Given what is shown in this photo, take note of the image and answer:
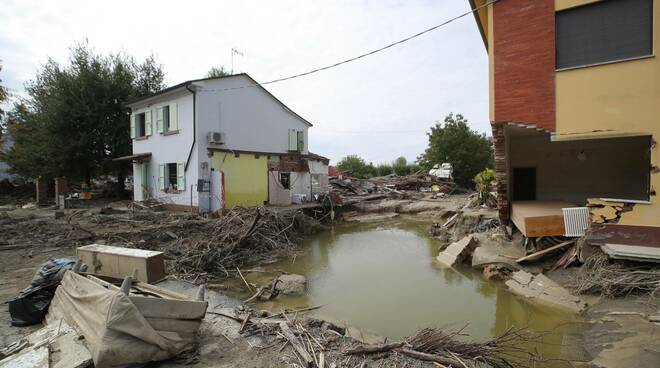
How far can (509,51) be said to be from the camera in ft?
28.9

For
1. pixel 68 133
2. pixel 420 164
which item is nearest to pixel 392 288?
pixel 68 133

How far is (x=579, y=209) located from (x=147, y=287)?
364 inches

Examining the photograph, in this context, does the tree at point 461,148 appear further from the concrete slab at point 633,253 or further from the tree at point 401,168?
the concrete slab at point 633,253

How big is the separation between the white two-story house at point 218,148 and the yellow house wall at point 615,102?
1353 centimetres

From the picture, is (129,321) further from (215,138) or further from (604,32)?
→ (215,138)

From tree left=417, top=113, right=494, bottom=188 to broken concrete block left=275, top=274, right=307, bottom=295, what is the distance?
26069 mm

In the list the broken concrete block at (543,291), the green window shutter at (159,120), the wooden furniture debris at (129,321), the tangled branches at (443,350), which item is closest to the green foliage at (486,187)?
the broken concrete block at (543,291)

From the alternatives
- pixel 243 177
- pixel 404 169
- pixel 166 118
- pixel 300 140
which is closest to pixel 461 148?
pixel 404 169

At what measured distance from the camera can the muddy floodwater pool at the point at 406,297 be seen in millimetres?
6340

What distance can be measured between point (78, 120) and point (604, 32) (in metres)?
26.1

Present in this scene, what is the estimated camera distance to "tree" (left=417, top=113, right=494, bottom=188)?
3078cm

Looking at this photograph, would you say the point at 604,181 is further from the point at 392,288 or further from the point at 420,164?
the point at 420,164

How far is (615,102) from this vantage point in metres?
7.33

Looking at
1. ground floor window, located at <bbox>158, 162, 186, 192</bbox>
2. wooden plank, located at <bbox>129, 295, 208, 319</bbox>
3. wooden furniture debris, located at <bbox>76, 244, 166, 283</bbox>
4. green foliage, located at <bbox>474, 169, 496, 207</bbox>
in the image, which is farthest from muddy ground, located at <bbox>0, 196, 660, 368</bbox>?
ground floor window, located at <bbox>158, 162, 186, 192</bbox>
